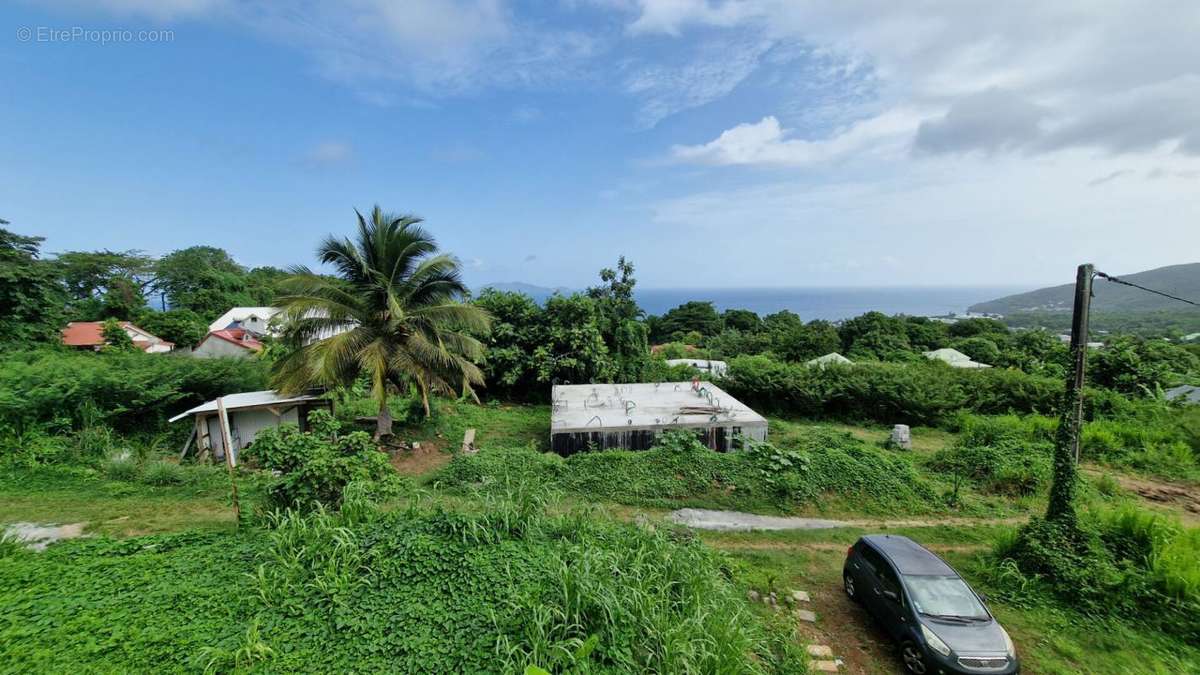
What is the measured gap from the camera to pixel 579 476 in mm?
10133

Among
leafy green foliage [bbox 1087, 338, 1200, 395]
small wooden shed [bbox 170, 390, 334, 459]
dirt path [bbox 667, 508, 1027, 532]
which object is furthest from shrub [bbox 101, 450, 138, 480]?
leafy green foliage [bbox 1087, 338, 1200, 395]

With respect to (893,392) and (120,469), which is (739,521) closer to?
(893,392)

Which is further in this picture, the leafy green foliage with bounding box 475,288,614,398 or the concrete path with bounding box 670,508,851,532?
the leafy green foliage with bounding box 475,288,614,398

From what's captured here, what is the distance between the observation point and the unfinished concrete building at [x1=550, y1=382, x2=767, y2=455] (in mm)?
11914

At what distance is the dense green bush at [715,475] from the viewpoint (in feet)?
31.7

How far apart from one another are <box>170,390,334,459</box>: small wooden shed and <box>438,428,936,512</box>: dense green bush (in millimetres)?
5168

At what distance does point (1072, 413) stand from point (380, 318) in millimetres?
14361

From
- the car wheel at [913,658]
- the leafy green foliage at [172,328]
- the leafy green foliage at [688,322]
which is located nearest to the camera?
the car wheel at [913,658]

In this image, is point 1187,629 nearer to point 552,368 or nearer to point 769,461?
point 769,461

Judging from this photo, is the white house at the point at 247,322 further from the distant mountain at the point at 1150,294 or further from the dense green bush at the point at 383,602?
the distant mountain at the point at 1150,294

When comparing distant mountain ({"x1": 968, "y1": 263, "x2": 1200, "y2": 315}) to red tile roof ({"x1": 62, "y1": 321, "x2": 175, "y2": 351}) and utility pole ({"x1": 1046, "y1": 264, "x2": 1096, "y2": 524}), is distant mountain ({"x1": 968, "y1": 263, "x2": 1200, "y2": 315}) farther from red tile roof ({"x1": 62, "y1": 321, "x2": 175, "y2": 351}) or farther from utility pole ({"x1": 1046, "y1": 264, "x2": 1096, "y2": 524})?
red tile roof ({"x1": 62, "y1": 321, "x2": 175, "y2": 351})

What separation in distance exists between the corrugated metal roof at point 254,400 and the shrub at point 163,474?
1750 millimetres

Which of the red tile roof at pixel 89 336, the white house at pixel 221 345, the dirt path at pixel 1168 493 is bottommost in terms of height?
the dirt path at pixel 1168 493

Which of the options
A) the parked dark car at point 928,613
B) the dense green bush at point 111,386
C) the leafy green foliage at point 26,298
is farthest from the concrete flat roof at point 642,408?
the leafy green foliage at point 26,298
